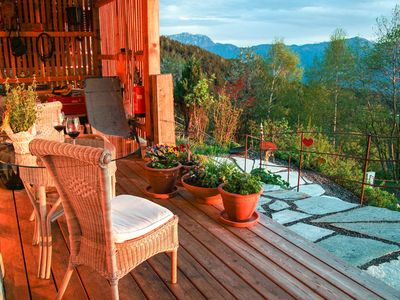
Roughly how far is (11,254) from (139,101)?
267 cm

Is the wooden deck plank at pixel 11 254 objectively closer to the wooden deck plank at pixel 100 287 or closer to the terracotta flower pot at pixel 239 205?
the wooden deck plank at pixel 100 287

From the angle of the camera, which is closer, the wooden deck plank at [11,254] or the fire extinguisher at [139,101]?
the wooden deck plank at [11,254]

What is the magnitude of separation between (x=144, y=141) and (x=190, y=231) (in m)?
2.64

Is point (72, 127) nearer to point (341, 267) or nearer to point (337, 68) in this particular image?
point (341, 267)

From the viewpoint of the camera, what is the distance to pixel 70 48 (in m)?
6.62

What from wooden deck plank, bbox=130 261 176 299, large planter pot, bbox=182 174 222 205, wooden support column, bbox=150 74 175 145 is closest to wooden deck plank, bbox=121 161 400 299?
large planter pot, bbox=182 174 222 205

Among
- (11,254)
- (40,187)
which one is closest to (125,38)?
(40,187)

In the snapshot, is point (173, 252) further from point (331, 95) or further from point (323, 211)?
point (331, 95)

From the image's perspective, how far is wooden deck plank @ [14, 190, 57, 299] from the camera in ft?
7.18

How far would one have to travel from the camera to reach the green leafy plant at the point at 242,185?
294 centimetres

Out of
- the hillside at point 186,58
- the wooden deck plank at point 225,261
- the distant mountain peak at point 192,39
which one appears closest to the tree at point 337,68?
the hillside at point 186,58

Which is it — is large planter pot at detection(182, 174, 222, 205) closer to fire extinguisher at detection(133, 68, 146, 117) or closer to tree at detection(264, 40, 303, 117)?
fire extinguisher at detection(133, 68, 146, 117)

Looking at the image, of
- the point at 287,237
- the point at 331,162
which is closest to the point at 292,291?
the point at 287,237

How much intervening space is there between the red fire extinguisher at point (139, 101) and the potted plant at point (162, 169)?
1.31 meters
